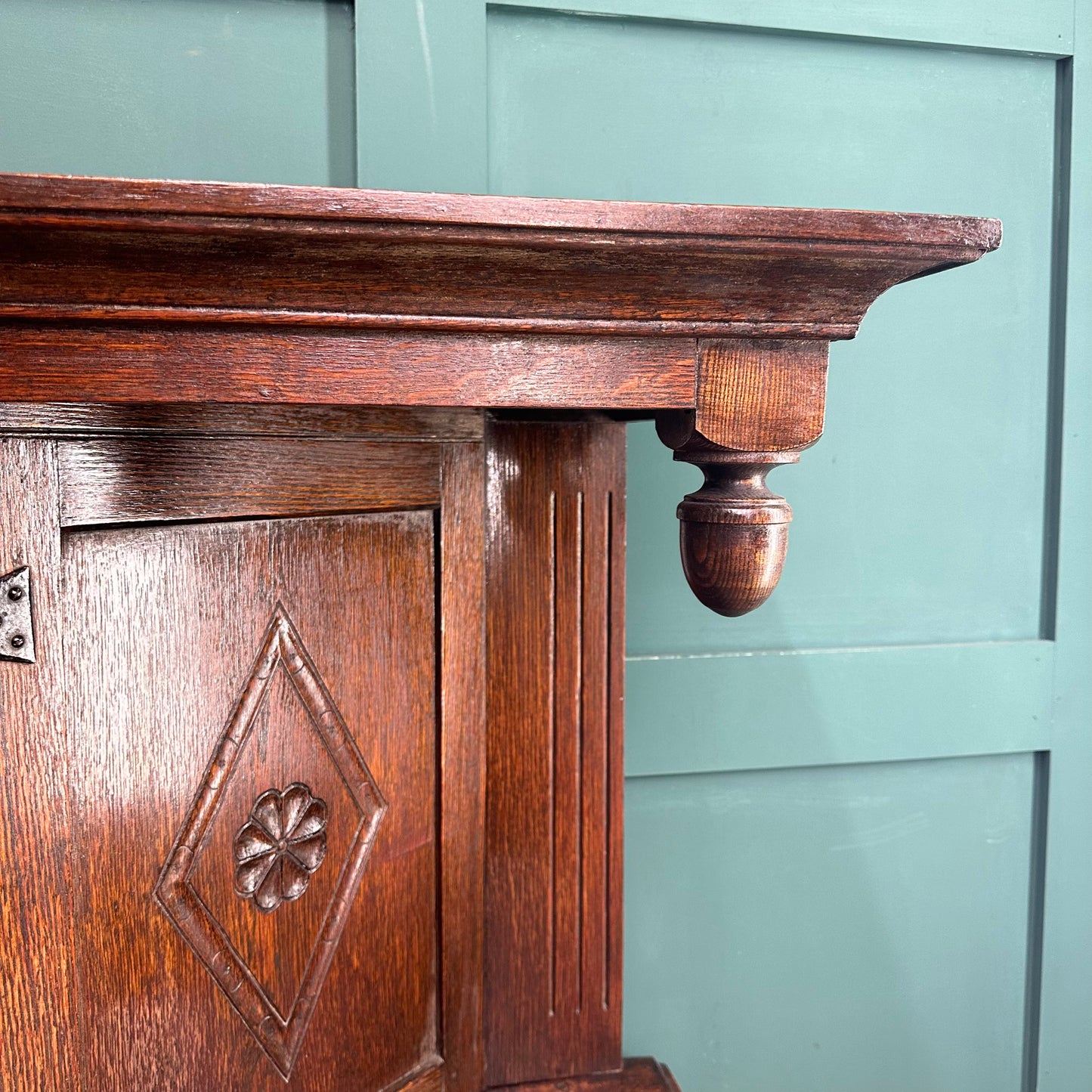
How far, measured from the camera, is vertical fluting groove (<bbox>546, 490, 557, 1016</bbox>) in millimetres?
767

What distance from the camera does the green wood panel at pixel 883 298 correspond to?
882 millimetres

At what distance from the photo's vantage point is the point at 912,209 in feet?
3.13

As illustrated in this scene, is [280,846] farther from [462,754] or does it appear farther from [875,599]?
[875,599]

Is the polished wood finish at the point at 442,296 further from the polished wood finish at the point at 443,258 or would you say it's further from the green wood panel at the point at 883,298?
the green wood panel at the point at 883,298

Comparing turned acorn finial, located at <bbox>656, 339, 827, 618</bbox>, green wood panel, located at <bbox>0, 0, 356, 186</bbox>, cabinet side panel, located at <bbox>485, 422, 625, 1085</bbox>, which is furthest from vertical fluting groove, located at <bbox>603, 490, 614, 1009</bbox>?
green wood panel, located at <bbox>0, 0, 356, 186</bbox>

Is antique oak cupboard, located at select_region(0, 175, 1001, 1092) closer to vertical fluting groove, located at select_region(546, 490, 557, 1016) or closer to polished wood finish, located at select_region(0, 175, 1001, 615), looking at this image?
polished wood finish, located at select_region(0, 175, 1001, 615)

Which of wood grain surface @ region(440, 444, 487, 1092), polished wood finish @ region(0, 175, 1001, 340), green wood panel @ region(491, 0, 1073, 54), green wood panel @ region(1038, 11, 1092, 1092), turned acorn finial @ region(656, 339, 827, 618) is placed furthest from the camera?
green wood panel @ region(1038, 11, 1092, 1092)

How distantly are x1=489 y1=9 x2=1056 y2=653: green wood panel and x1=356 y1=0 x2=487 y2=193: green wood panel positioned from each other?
0.03m

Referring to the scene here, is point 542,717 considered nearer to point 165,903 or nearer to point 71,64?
point 165,903

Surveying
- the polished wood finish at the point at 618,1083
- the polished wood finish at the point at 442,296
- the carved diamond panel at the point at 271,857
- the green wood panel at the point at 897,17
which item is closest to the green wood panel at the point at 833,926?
the polished wood finish at the point at 618,1083

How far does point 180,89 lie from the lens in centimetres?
80

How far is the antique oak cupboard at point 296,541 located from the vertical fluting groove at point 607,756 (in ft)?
0.50

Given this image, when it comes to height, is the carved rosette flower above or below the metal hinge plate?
below

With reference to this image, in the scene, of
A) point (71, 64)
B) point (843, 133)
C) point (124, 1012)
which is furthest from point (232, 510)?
point (843, 133)
